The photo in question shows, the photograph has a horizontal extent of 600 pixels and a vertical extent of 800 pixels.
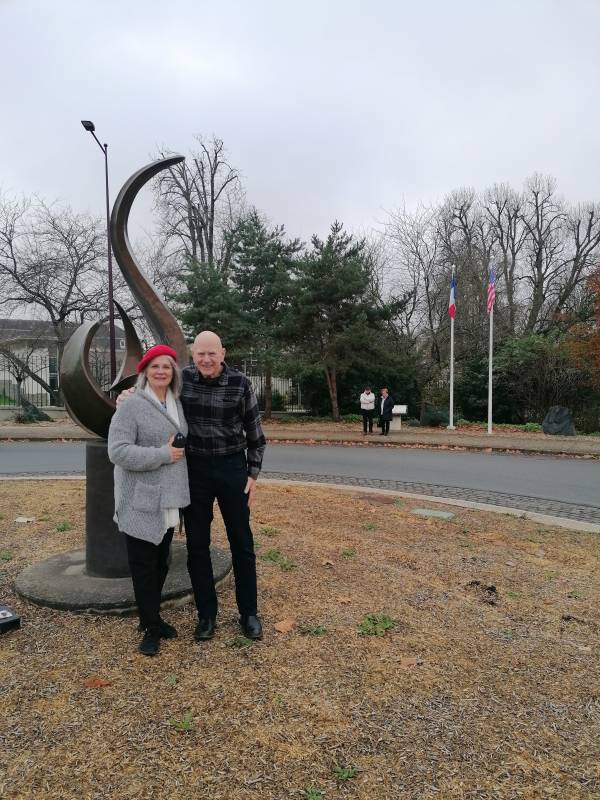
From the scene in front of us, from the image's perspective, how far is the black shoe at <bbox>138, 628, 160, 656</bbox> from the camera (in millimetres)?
3211

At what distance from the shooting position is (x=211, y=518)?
11.2 ft

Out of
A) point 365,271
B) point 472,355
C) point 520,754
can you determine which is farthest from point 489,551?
point 472,355

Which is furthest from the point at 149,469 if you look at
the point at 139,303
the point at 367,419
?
the point at 367,419

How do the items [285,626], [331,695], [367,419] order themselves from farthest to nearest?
1. [367,419]
2. [285,626]
3. [331,695]

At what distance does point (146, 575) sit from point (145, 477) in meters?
0.58

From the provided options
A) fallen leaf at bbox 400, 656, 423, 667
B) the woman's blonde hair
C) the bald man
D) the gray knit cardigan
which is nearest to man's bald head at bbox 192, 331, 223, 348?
the bald man

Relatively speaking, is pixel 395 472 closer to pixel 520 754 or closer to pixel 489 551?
pixel 489 551

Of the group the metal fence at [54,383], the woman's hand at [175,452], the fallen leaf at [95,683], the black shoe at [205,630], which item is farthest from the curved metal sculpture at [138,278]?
the metal fence at [54,383]

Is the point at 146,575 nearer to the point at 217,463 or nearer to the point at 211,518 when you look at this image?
the point at 211,518

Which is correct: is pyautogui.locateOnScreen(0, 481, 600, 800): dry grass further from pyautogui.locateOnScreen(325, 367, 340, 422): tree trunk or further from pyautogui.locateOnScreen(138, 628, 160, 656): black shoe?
pyautogui.locateOnScreen(325, 367, 340, 422): tree trunk

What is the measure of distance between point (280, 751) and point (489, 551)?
11.7 feet

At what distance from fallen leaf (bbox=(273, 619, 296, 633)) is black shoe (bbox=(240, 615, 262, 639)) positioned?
0.54 feet

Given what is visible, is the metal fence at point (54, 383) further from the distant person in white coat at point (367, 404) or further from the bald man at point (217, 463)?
the bald man at point (217, 463)

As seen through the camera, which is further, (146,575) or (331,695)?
(146,575)
